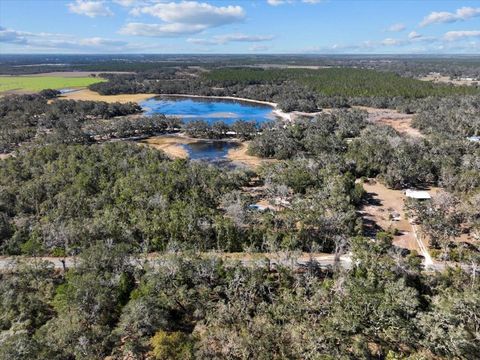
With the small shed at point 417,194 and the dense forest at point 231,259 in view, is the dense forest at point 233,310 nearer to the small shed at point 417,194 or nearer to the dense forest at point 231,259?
the dense forest at point 231,259

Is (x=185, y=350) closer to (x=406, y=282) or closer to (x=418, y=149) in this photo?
(x=406, y=282)

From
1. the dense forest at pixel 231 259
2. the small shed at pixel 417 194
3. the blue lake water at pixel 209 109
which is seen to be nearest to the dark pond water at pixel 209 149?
the dense forest at pixel 231 259

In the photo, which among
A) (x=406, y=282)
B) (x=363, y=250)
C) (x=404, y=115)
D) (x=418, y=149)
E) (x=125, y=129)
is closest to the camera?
(x=406, y=282)

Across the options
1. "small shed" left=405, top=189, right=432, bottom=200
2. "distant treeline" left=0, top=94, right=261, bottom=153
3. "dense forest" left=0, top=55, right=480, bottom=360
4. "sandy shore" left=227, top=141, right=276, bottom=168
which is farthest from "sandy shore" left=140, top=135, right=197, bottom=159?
"small shed" left=405, top=189, right=432, bottom=200

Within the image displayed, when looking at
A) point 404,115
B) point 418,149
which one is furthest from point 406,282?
point 404,115

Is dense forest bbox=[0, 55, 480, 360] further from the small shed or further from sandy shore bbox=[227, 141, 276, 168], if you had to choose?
sandy shore bbox=[227, 141, 276, 168]
